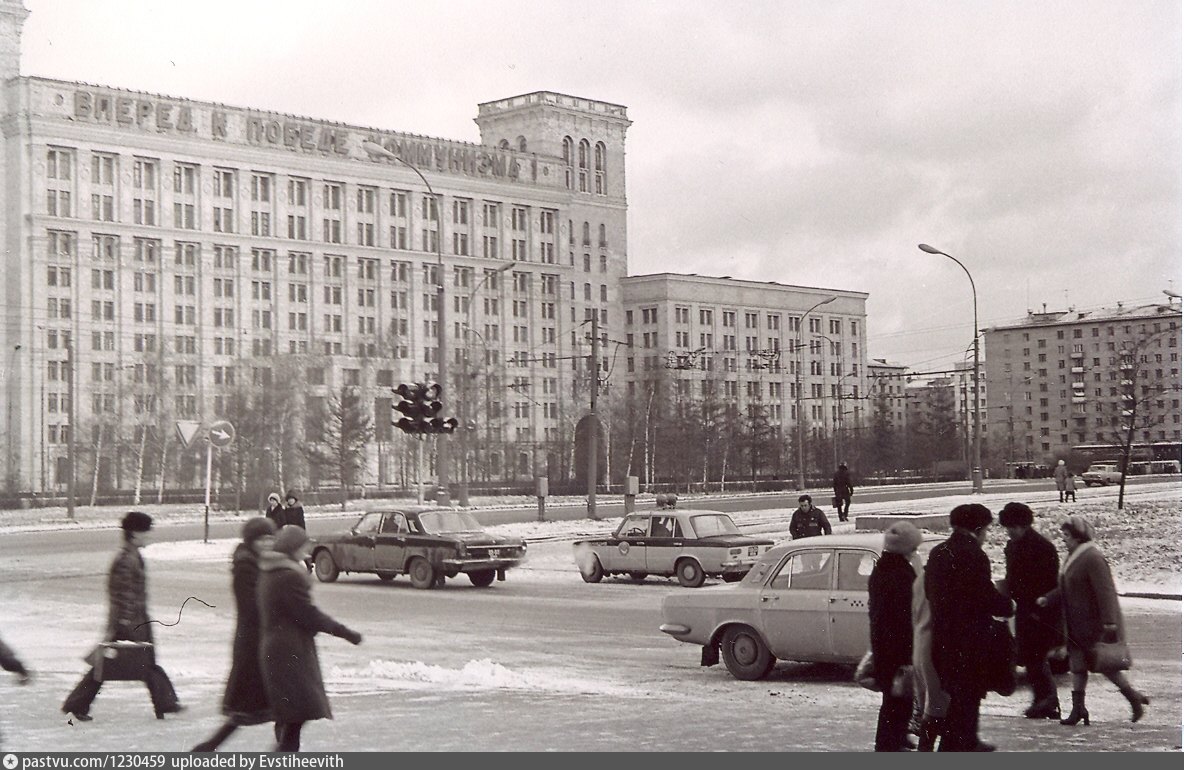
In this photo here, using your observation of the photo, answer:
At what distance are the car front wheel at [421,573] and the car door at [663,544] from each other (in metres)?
3.42

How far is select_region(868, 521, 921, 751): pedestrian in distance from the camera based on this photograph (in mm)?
7238

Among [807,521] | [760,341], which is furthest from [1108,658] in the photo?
[807,521]

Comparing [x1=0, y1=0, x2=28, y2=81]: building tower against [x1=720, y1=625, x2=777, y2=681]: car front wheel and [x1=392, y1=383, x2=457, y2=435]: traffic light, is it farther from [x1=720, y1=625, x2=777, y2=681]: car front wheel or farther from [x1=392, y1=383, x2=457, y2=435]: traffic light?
[x1=720, y1=625, x2=777, y2=681]: car front wheel

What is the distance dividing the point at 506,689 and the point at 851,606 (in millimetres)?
2645

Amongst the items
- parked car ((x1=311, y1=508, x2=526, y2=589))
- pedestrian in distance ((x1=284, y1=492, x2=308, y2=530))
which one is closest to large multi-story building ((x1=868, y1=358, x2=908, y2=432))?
parked car ((x1=311, y1=508, x2=526, y2=589))

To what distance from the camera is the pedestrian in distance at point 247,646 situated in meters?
7.13

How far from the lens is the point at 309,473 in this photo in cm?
1733

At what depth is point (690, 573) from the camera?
19625 millimetres

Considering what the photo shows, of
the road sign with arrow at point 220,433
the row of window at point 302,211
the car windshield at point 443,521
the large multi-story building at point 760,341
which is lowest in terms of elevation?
the car windshield at point 443,521

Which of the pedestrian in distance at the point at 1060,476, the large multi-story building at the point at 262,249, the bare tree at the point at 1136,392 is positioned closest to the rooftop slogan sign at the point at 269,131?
the large multi-story building at the point at 262,249

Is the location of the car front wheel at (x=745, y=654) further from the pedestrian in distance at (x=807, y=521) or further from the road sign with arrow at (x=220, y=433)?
the pedestrian in distance at (x=807, y=521)

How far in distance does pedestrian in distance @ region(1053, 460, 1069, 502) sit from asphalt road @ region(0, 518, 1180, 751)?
1.49 meters

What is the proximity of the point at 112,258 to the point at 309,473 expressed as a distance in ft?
12.0
